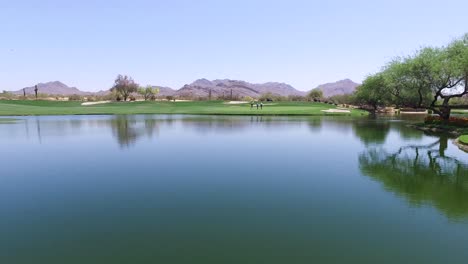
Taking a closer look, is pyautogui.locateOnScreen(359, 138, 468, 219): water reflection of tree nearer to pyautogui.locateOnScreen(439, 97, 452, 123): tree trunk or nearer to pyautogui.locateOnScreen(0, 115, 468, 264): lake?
pyautogui.locateOnScreen(0, 115, 468, 264): lake

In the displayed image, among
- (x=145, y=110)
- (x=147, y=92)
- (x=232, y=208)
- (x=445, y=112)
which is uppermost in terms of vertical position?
(x=147, y=92)

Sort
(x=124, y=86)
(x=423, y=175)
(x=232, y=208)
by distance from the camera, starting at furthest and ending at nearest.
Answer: (x=124, y=86) < (x=423, y=175) < (x=232, y=208)

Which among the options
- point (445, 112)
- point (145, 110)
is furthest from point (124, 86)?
point (445, 112)

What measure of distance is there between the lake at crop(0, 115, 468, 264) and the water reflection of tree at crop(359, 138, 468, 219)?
7 cm

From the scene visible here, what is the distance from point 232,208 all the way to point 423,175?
34.4 ft

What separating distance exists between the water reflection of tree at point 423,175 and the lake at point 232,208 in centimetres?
7

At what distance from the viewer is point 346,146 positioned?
77.7 ft

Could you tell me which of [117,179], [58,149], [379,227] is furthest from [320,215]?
[58,149]

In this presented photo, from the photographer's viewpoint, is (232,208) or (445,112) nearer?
(232,208)

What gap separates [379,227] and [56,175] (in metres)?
14.0

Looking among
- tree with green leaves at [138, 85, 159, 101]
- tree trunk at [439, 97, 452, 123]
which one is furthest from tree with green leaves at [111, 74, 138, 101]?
tree trunk at [439, 97, 452, 123]

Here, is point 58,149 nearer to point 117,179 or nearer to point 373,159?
point 117,179

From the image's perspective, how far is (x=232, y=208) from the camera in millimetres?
10250

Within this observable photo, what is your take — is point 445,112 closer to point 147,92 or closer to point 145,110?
point 145,110
